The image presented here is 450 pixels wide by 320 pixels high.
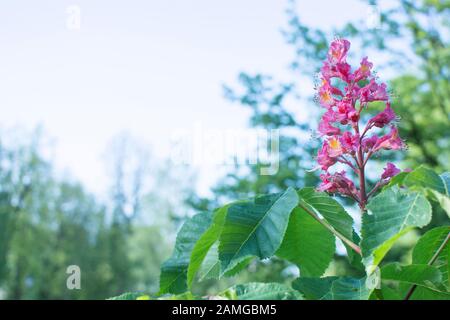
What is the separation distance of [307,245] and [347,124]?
36 centimetres

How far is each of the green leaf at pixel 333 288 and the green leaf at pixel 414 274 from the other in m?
0.06

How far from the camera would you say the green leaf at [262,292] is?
1.07m

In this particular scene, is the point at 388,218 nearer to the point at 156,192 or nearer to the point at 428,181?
the point at 428,181

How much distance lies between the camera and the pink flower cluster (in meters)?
1.73

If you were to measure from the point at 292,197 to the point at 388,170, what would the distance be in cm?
50

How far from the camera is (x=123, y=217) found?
3247cm

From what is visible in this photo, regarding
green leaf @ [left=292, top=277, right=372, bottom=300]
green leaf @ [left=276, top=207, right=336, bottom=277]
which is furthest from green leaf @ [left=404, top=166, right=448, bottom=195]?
green leaf @ [left=276, top=207, right=336, bottom=277]

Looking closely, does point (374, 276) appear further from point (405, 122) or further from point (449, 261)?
point (405, 122)

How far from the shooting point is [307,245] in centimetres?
171

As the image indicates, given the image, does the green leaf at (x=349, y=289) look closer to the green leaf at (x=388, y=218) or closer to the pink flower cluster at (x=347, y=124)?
the green leaf at (x=388, y=218)

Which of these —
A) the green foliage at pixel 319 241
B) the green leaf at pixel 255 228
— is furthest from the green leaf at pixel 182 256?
the green leaf at pixel 255 228

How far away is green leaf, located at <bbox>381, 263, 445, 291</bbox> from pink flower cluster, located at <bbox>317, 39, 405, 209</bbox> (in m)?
0.38

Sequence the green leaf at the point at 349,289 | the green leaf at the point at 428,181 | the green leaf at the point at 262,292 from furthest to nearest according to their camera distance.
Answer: the green leaf at the point at 428,181, the green leaf at the point at 349,289, the green leaf at the point at 262,292

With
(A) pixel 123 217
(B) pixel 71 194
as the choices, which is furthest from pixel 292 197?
(A) pixel 123 217
